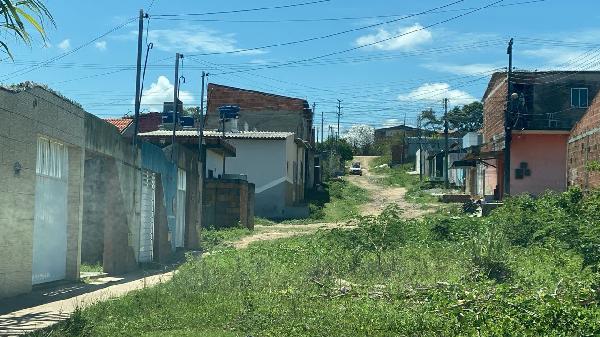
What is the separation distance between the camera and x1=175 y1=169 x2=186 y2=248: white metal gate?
92.8ft

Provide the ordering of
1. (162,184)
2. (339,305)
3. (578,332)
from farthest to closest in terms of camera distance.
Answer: (162,184) < (339,305) < (578,332)

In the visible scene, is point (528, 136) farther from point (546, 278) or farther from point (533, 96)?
point (546, 278)

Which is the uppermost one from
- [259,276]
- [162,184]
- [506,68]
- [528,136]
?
[506,68]

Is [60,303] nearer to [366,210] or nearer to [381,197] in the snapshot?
[366,210]

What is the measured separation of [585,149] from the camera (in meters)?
26.5

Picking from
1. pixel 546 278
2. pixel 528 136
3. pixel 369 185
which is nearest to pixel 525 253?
pixel 546 278

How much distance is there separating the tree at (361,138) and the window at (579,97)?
64.3 metres

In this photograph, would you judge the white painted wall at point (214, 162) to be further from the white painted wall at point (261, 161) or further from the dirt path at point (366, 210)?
the white painted wall at point (261, 161)

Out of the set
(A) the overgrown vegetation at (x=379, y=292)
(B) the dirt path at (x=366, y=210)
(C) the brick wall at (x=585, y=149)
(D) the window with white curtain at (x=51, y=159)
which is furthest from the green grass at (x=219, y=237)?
(C) the brick wall at (x=585, y=149)

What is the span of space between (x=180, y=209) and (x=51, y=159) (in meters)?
12.9

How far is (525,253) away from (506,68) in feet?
89.7

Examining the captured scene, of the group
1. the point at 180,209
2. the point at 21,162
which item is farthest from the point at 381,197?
the point at 21,162

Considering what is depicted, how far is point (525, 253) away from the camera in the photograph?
20.4 metres

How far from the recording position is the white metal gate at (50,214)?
15.5m
